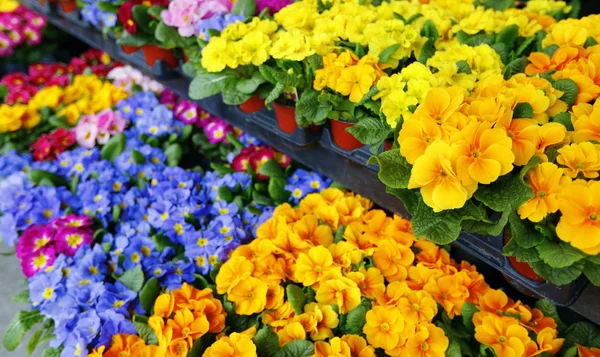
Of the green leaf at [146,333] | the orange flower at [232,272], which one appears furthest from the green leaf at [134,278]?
the orange flower at [232,272]

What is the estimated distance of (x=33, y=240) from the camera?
1.89 metres

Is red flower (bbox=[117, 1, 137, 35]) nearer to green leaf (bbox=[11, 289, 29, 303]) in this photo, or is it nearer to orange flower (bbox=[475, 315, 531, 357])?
green leaf (bbox=[11, 289, 29, 303])

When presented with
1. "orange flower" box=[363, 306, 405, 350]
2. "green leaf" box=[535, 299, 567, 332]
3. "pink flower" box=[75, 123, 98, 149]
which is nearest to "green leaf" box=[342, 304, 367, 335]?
"orange flower" box=[363, 306, 405, 350]

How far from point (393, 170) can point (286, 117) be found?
2.15 feet

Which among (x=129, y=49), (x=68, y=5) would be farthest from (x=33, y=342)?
(x=68, y=5)

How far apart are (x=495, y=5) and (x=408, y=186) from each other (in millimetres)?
1252

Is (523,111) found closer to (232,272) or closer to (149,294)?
(232,272)

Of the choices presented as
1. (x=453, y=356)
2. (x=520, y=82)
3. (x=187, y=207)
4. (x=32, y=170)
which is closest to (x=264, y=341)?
(x=453, y=356)

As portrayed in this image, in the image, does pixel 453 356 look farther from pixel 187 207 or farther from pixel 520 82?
pixel 187 207

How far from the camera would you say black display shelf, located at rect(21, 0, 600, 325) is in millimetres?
1175

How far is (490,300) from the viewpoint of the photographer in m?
1.43

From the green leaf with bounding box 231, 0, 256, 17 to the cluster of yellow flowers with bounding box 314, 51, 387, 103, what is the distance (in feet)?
1.76

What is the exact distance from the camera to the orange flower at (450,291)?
1.43 metres

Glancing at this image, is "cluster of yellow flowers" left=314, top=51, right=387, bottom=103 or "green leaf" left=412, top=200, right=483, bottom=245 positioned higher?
"cluster of yellow flowers" left=314, top=51, right=387, bottom=103
